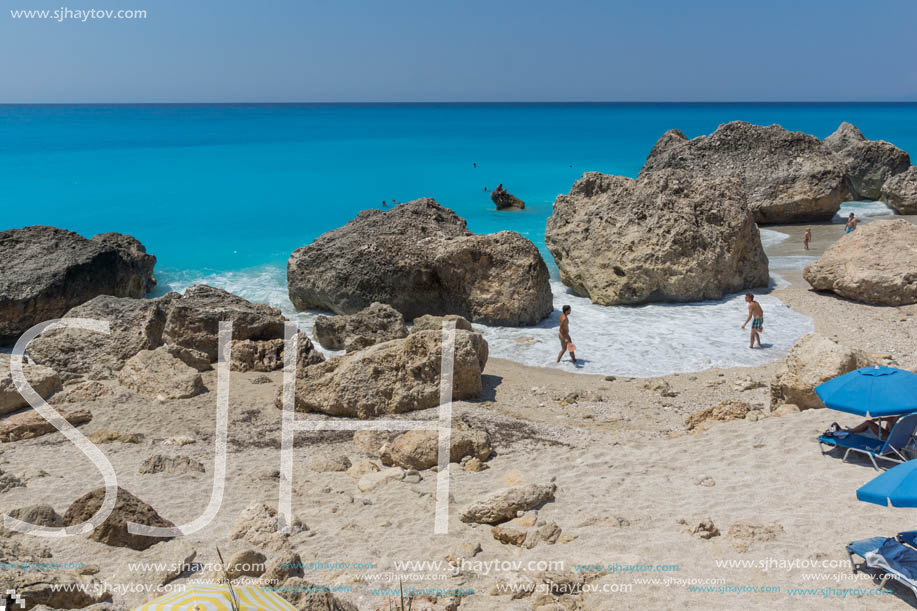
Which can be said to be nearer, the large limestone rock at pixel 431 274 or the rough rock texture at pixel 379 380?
the rough rock texture at pixel 379 380

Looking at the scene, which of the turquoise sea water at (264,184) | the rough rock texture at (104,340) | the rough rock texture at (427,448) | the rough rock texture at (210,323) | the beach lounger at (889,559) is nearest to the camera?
the beach lounger at (889,559)

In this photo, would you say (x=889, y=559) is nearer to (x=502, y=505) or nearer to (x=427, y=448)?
(x=502, y=505)

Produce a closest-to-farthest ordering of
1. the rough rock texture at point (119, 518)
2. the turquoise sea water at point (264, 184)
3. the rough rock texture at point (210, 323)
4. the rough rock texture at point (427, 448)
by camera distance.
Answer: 1. the rough rock texture at point (119, 518)
2. the rough rock texture at point (427, 448)
3. the rough rock texture at point (210, 323)
4. the turquoise sea water at point (264, 184)

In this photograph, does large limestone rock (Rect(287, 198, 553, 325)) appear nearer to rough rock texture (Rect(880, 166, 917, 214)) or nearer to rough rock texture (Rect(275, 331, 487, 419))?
rough rock texture (Rect(275, 331, 487, 419))

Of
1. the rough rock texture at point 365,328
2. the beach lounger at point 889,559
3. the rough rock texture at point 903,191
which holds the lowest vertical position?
the rough rock texture at point 365,328

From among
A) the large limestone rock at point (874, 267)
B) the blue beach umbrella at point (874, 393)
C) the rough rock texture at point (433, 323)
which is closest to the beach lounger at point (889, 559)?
the blue beach umbrella at point (874, 393)

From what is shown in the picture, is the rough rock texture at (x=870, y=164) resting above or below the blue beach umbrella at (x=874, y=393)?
above

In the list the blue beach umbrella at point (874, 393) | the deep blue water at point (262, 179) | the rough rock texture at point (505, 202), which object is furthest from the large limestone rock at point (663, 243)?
the rough rock texture at point (505, 202)

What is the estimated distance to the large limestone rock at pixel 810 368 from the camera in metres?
9.22

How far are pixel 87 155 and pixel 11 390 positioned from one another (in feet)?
209

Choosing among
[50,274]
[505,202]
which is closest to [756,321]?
[50,274]

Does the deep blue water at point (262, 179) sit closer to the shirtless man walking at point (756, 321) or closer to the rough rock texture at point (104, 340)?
the rough rock texture at point (104, 340)

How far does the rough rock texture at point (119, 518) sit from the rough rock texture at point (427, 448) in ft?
8.12

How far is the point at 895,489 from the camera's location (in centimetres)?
518
